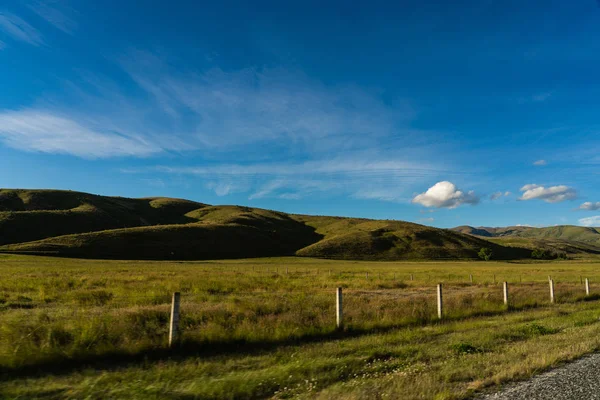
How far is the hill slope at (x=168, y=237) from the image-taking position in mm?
105000

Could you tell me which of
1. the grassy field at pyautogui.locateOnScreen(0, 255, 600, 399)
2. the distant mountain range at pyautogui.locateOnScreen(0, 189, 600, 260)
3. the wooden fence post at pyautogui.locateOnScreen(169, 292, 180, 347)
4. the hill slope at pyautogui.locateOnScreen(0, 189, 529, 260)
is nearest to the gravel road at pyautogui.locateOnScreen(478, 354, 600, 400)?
the grassy field at pyautogui.locateOnScreen(0, 255, 600, 399)

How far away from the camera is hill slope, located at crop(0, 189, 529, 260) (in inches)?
4134

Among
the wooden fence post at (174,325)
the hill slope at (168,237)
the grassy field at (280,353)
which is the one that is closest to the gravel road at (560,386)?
the grassy field at (280,353)

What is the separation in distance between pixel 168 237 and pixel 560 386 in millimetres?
123561

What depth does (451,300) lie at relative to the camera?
16797 millimetres

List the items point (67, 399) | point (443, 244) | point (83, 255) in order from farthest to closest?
point (443, 244) < point (83, 255) < point (67, 399)

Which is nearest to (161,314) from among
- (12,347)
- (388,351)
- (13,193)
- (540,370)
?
(12,347)

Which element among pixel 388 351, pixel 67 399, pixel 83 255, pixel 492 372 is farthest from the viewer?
pixel 83 255

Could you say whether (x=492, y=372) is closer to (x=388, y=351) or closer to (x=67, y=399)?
(x=388, y=351)

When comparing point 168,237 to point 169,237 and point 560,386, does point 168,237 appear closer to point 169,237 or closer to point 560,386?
point 169,237

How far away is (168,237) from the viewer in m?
120

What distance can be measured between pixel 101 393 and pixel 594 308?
20461mm

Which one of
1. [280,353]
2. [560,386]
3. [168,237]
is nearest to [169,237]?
[168,237]

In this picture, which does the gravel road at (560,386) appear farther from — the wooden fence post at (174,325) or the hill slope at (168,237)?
the hill slope at (168,237)
